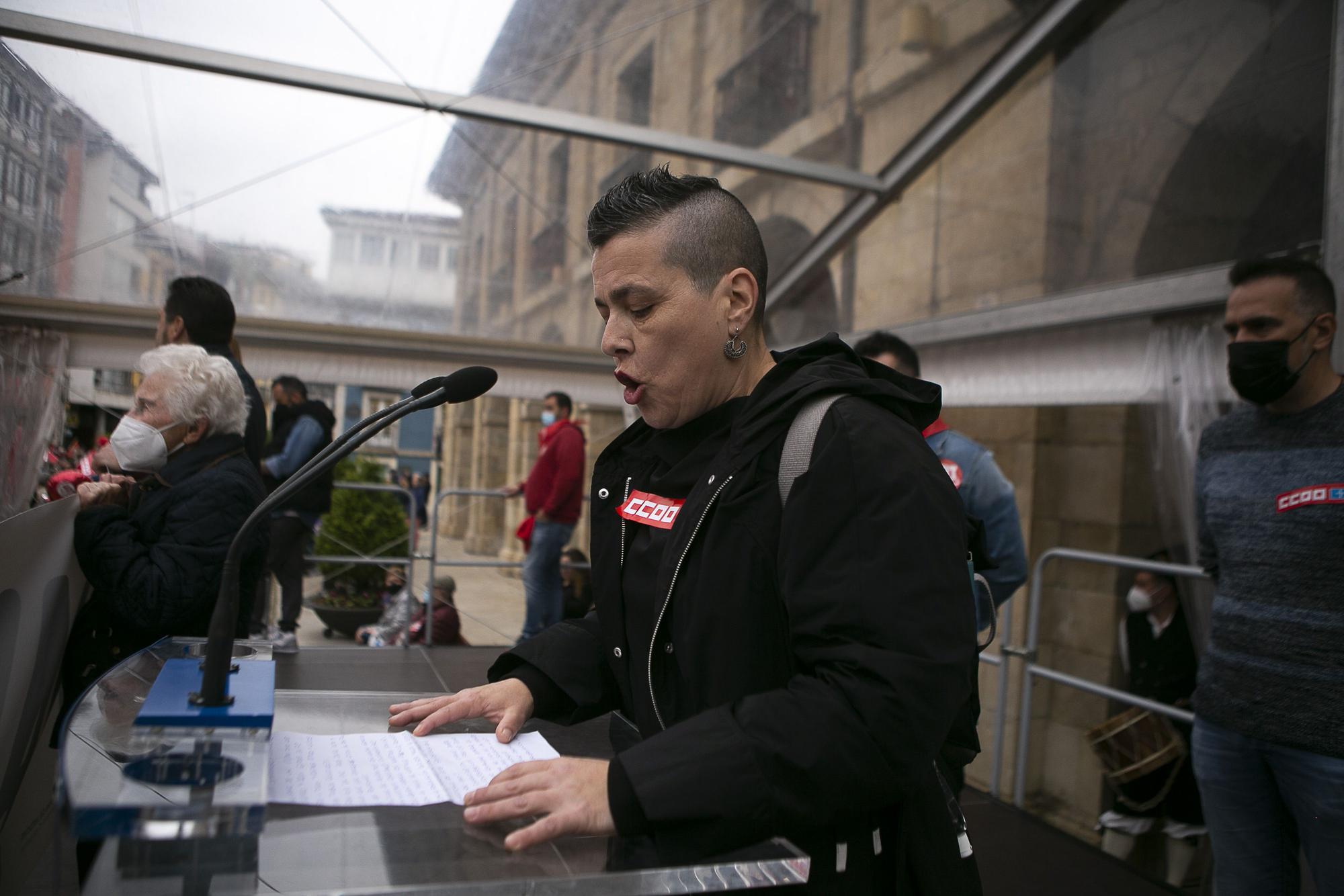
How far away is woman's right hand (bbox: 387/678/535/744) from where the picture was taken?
1227 millimetres

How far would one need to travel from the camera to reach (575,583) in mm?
7637

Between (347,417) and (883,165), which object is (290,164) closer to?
(883,165)

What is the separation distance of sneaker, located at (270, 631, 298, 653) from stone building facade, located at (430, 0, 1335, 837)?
2.57 m

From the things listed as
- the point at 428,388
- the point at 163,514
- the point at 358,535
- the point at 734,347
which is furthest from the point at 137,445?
the point at 358,535

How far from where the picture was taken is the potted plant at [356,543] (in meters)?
8.46

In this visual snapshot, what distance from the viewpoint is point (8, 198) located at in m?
2.57

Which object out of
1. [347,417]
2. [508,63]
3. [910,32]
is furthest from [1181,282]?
[347,417]

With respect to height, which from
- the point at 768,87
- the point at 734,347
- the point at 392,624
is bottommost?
the point at 392,624

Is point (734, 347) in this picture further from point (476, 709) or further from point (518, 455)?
point (518, 455)

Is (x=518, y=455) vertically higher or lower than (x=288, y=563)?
higher

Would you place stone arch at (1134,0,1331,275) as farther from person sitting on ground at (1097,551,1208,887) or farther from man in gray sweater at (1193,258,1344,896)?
man in gray sweater at (1193,258,1344,896)

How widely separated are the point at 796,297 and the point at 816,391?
6.86 meters

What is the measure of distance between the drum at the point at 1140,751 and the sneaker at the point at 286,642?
14.4 ft

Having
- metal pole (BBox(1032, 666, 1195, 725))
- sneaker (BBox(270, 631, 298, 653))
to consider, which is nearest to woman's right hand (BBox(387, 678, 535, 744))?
metal pole (BBox(1032, 666, 1195, 725))
